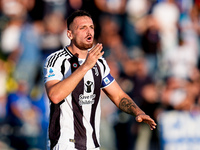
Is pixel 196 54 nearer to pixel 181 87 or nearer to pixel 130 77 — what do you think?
pixel 181 87

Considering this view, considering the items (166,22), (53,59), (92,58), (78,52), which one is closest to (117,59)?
(166,22)

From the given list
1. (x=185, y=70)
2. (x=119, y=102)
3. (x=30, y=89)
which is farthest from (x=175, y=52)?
(x=119, y=102)

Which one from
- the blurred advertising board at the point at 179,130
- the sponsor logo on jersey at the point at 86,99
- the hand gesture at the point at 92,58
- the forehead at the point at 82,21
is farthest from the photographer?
the blurred advertising board at the point at 179,130

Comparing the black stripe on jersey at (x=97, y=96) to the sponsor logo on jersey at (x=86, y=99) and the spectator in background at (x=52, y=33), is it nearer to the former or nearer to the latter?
the sponsor logo on jersey at (x=86, y=99)

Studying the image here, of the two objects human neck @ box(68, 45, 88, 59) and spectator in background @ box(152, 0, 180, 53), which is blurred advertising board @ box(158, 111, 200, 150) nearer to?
spectator in background @ box(152, 0, 180, 53)

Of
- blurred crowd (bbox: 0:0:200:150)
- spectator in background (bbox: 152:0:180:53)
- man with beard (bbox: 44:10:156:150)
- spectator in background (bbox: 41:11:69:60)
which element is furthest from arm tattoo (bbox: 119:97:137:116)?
spectator in background (bbox: 152:0:180:53)

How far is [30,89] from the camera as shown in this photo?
9.27 meters

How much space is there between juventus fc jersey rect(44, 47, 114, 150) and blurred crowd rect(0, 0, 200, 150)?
4.03 meters

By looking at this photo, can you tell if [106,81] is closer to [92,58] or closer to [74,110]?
[74,110]

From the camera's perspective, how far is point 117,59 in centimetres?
944

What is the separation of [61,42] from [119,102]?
4397 millimetres

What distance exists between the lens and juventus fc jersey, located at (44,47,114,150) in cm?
481

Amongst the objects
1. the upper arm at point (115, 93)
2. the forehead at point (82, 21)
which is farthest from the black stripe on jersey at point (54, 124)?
the forehead at point (82, 21)

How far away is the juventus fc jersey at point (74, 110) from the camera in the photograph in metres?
4.81
